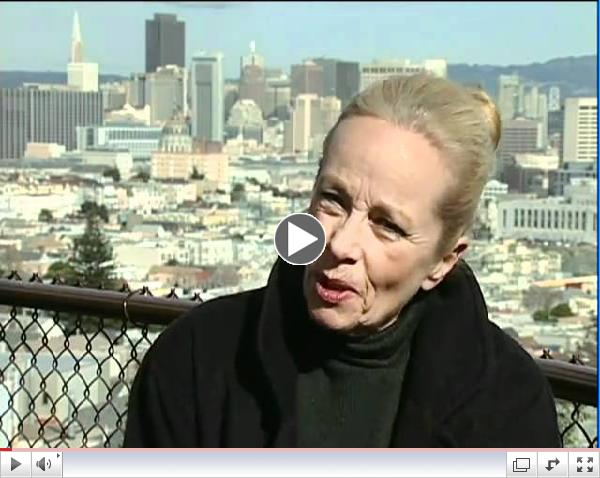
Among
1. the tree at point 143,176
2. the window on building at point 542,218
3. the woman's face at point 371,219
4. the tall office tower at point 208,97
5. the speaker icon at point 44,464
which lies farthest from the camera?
the tree at point 143,176

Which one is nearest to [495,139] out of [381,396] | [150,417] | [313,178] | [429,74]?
[429,74]

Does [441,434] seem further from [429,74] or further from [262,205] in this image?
[262,205]

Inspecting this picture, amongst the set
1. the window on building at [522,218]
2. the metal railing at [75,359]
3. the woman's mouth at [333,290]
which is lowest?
the metal railing at [75,359]

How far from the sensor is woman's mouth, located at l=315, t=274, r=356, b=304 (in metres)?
1.02

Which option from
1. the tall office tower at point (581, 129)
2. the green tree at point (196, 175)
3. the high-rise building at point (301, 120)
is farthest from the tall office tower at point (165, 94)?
the tall office tower at point (581, 129)

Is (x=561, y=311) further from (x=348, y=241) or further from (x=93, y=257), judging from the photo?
(x=93, y=257)

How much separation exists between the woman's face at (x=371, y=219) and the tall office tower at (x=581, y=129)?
1.35ft

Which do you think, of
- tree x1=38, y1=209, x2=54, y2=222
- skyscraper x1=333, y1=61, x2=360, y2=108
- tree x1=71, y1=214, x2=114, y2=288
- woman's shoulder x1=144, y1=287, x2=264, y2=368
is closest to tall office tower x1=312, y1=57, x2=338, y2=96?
skyscraper x1=333, y1=61, x2=360, y2=108

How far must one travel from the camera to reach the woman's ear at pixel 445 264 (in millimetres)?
1070

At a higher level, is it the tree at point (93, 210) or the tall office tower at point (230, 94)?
the tall office tower at point (230, 94)

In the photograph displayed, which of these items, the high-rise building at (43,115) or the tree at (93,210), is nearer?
the high-rise building at (43,115)

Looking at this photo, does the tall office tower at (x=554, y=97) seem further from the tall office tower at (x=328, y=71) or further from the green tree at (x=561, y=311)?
the green tree at (x=561, y=311)

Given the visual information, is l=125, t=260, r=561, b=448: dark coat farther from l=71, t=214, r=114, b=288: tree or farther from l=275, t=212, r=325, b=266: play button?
l=71, t=214, r=114, b=288: tree

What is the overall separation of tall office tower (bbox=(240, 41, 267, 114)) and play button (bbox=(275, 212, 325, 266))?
1267 mm
